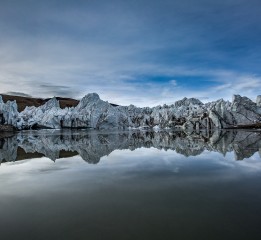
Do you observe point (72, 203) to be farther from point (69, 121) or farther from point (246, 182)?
point (69, 121)

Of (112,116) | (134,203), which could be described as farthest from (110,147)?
(112,116)

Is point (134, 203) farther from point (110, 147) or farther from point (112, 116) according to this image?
point (112, 116)

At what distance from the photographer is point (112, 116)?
188 feet

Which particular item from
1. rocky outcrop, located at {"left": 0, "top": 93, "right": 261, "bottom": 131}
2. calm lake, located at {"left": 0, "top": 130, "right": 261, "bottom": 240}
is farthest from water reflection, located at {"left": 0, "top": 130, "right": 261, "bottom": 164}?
rocky outcrop, located at {"left": 0, "top": 93, "right": 261, "bottom": 131}

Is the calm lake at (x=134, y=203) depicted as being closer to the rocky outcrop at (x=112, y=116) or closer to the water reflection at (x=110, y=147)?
the water reflection at (x=110, y=147)

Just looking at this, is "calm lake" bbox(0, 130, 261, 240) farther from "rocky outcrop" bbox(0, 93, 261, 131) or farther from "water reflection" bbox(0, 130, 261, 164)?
"rocky outcrop" bbox(0, 93, 261, 131)

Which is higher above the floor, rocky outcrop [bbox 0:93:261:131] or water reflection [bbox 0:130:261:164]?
rocky outcrop [bbox 0:93:261:131]

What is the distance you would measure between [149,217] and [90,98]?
58.6 meters

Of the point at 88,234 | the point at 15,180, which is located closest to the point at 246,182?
the point at 88,234

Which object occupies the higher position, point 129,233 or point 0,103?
point 0,103

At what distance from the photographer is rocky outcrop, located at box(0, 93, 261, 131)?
45.2 metres

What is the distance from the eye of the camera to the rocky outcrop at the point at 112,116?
4522 cm

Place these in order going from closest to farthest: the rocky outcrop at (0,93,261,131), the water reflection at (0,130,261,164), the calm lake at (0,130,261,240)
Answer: the calm lake at (0,130,261,240) < the water reflection at (0,130,261,164) < the rocky outcrop at (0,93,261,131)

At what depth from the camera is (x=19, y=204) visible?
14.9 ft
